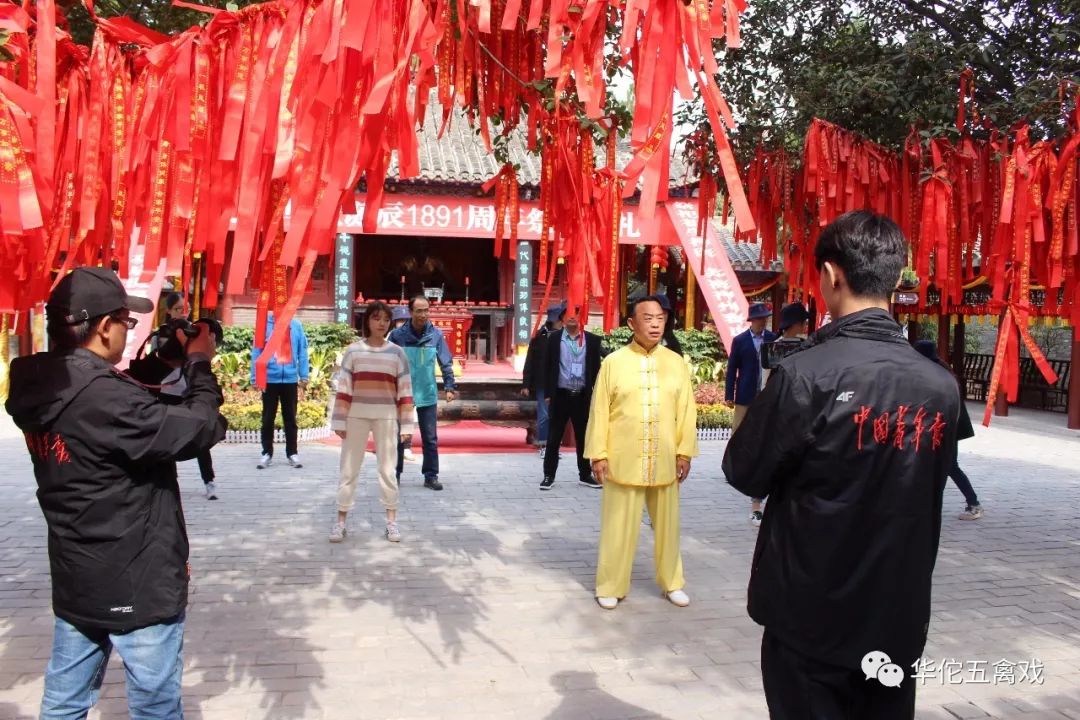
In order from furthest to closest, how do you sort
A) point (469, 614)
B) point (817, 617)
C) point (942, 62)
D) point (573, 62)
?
1. point (942, 62)
2. point (469, 614)
3. point (573, 62)
4. point (817, 617)

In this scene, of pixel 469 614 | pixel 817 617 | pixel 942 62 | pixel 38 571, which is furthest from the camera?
pixel 942 62

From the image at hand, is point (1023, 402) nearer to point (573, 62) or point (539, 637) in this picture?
point (539, 637)

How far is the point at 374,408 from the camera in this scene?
194 inches

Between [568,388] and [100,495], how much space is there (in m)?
4.91

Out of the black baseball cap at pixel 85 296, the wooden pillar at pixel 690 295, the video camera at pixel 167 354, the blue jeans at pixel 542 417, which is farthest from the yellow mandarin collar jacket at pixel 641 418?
the wooden pillar at pixel 690 295

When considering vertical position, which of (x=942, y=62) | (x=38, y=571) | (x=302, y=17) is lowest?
(x=38, y=571)

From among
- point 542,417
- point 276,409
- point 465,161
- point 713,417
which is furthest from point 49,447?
→ point 465,161

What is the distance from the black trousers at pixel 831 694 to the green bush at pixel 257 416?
7646 mm

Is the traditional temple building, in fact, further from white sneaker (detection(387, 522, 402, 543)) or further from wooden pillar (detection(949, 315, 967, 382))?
white sneaker (detection(387, 522, 402, 543))

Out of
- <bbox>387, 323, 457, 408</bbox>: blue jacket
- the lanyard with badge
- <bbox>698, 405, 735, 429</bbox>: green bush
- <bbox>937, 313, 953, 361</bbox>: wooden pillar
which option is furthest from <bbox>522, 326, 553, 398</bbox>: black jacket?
<bbox>937, 313, 953, 361</bbox>: wooden pillar

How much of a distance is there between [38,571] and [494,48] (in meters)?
3.62

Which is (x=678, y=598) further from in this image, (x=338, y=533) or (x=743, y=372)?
(x=743, y=372)

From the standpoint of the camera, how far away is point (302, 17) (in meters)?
2.28

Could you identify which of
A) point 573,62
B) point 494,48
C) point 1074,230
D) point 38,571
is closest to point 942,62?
point 1074,230
